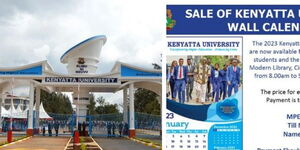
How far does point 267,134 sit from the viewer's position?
3352 millimetres

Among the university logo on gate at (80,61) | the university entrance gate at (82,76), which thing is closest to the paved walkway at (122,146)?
the university entrance gate at (82,76)

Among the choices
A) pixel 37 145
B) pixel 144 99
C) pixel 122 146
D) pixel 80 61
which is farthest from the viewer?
pixel 144 99

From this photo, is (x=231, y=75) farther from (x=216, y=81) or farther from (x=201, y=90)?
(x=201, y=90)

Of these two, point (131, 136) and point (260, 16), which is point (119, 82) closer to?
point (131, 136)

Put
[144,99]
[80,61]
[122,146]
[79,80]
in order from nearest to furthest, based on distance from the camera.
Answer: [122,146] → [79,80] → [80,61] → [144,99]

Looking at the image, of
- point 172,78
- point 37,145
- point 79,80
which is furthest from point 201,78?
point 79,80

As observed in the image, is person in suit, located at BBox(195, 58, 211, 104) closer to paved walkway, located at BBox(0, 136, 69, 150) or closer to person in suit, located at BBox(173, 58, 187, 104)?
person in suit, located at BBox(173, 58, 187, 104)

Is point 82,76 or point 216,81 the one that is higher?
point 82,76

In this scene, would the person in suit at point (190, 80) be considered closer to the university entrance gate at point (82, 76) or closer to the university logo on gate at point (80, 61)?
the university entrance gate at point (82, 76)

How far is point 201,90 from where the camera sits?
10.9 ft

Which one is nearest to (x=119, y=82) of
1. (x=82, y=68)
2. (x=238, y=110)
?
(x=82, y=68)

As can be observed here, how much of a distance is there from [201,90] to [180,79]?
0.61 ft

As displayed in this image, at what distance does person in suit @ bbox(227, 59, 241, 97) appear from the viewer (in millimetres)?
3322

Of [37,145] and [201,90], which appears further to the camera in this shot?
[37,145]
